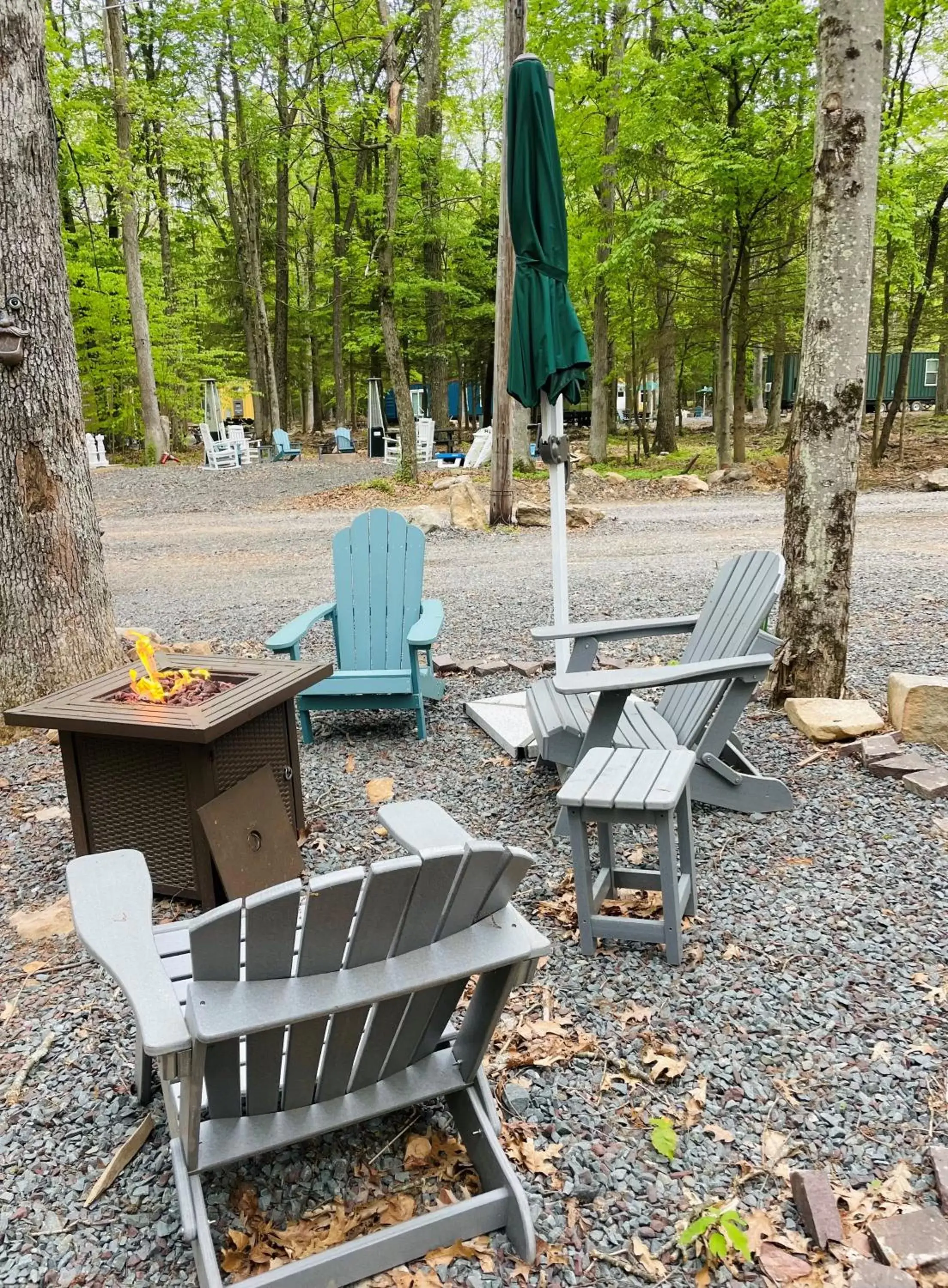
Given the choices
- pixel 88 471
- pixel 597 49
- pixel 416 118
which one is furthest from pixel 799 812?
pixel 416 118

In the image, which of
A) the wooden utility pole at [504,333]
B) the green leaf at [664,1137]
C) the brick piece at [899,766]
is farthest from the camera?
the wooden utility pole at [504,333]

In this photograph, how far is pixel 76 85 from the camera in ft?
56.4

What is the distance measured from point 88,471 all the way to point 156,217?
24755 millimetres

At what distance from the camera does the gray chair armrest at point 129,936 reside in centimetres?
140

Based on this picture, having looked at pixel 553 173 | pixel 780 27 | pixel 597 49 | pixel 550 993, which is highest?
A: pixel 597 49

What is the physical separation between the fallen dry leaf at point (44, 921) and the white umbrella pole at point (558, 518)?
81.2 inches

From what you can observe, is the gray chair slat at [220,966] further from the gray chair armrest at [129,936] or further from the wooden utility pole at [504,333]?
the wooden utility pole at [504,333]

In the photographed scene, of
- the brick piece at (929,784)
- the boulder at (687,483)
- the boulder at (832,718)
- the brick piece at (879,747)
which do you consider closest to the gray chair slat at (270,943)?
the brick piece at (929,784)

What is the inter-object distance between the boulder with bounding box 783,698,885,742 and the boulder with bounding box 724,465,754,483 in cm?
1121

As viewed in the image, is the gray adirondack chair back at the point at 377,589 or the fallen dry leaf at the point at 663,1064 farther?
the gray adirondack chair back at the point at 377,589

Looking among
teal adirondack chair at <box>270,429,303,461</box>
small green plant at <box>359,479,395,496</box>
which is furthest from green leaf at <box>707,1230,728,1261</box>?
teal adirondack chair at <box>270,429,303,461</box>

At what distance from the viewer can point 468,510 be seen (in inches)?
441

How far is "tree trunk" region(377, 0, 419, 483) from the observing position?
42.9 ft

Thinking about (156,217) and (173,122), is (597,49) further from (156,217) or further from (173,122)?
(156,217)
